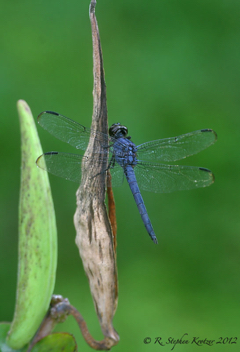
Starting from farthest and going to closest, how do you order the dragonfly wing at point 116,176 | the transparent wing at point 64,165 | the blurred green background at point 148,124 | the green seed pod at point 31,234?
the blurred green background at point 148,124 → the dragonfly wing at point 116,176 → the transparent wing at point 64,165 → the green seed pod at point 31,234

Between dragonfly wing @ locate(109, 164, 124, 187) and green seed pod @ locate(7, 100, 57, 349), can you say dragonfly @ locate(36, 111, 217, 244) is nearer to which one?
dragonfly wing @ locate(109, 164, 124, 187)

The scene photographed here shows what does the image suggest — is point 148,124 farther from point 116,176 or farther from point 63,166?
point 63,166

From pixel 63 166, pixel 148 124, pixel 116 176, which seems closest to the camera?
pixel 63 166

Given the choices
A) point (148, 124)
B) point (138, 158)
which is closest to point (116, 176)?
point (138, 158)

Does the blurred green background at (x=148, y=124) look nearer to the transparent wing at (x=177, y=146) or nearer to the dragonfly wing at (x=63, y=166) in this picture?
the transparent wing at (x=177, y=146)

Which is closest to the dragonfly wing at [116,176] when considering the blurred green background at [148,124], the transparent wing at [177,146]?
the transparent wing at [177,146]

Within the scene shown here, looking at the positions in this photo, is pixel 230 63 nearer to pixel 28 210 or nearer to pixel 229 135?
pixel 229 135

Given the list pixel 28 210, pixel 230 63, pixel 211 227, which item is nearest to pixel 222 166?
pixel 211 227
